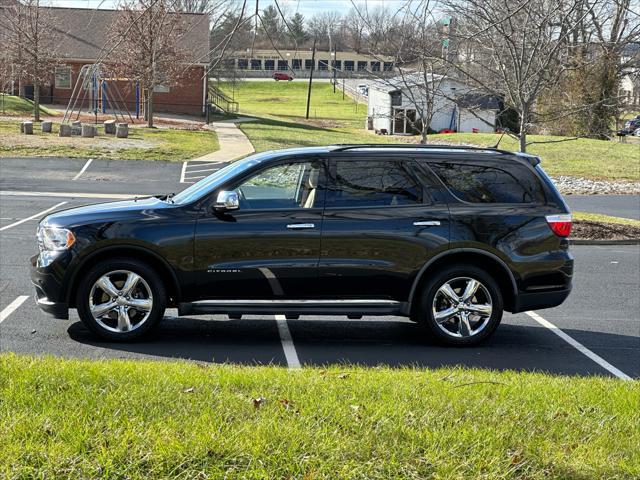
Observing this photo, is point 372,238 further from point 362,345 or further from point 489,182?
point 489,182

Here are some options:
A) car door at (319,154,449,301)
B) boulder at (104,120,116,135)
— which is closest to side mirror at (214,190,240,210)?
car door at (319,154,449,301)

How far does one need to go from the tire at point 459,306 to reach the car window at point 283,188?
4.58 feet

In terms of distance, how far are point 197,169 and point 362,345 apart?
22.6 meters

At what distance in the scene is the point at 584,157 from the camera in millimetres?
38406

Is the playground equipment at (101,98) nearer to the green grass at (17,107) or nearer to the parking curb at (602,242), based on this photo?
the green grass at (17,107)

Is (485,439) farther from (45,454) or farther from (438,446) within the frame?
(45,454)

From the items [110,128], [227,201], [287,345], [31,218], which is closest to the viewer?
[227,201]

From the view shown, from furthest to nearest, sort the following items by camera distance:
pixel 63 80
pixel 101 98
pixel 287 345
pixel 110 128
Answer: pixel 63 80
pixel 101 98
pixel 110 128
pixel 287 345

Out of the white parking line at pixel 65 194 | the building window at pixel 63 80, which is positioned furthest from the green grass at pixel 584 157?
the building window at pixel 63 80

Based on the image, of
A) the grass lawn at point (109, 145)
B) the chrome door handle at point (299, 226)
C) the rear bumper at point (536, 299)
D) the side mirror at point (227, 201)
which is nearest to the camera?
the side mirror at point (227, 201)

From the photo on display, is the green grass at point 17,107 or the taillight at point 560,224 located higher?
the green grass at point 17,107

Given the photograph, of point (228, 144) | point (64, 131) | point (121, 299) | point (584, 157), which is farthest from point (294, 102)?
point (121, 299)

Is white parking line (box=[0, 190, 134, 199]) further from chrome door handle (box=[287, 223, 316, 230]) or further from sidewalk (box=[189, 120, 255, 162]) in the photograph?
chrome door handle (box=[287, 223, 316, 230])

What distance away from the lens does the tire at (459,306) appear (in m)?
8.44
